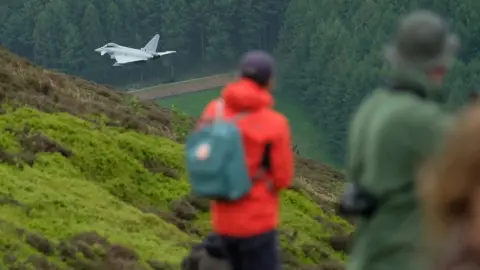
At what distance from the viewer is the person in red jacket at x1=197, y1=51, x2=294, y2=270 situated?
652 cm

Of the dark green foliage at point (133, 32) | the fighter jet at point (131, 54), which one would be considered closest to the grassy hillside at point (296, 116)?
the dark green foliage at point (133, 32)

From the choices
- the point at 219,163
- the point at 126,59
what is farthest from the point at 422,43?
the point at 126,59

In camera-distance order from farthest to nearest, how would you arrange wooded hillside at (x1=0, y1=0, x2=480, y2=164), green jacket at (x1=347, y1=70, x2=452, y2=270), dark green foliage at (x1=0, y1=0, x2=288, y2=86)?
dark green foliage at (x1=0, y1=0, x2=288, y2=86) → wooded hillside at (x1=0, y1=0, x2=480, y2=164) → green jacket at (x1=347, y1=70, x2=452, y2=270)

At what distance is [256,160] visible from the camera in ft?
21.5

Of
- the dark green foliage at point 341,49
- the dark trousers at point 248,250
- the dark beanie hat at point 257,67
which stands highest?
the dark beanie hat at point 257,67

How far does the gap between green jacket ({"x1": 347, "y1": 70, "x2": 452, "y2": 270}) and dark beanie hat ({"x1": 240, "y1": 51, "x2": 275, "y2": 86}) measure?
1.77 m

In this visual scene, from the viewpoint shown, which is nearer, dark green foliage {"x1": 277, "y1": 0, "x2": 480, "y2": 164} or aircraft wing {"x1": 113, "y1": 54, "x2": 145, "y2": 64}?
aircraft wing {"x1": 113, "y1": 54, "x2": 145, "y2": 64}

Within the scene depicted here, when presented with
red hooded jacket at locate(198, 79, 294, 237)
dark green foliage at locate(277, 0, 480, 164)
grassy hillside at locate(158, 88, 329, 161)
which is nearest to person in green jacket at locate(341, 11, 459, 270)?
red hooded jacket at locate(198, 79, 294, 237)

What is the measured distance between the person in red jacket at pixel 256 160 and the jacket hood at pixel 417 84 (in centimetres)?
185

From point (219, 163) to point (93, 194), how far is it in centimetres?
695

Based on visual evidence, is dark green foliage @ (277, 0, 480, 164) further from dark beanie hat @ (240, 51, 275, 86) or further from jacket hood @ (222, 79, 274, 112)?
jacket hood @ (222, 79, 274, 112)

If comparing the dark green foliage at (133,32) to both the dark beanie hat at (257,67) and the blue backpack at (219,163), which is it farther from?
the blue backpack at (219,163)

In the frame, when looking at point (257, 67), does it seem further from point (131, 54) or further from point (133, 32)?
point (133, 32)

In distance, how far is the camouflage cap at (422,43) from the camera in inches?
183
